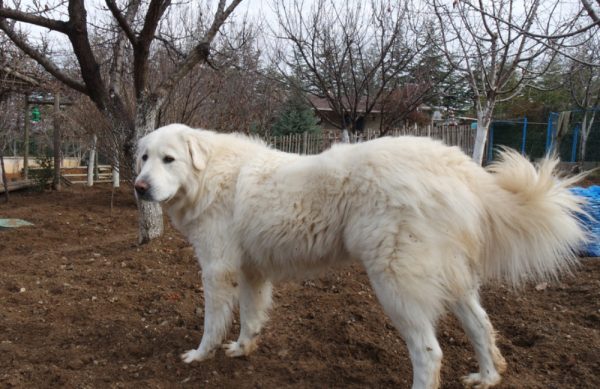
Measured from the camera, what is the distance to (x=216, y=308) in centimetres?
339

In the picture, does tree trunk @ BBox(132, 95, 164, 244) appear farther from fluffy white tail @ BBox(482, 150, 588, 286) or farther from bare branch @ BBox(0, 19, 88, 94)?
fluffy white tail @ BBox(482, 150, 588, 286)

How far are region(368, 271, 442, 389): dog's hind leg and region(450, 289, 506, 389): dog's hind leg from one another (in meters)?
0.46

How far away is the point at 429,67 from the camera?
8406 mm

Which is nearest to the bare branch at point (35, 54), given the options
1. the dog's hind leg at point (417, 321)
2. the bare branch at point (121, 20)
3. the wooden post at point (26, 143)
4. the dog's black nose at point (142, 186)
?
the bare branch at point (121, 20)

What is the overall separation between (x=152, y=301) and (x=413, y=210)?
9.98 feet

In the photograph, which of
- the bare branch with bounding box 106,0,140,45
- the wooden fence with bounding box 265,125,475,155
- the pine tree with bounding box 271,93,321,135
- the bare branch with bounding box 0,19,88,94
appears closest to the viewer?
the bare branch with bounding box 106,0,140,45

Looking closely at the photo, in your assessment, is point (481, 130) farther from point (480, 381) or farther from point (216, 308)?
point (216, 308)

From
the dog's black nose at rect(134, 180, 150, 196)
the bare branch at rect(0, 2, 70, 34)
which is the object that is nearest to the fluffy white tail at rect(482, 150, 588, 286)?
the dog's black nose at rect(134, 180, 150, 196)

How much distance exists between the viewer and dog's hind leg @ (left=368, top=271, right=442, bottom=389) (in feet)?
8.50

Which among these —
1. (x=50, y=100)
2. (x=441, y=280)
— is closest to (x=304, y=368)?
(x=441, y=280)

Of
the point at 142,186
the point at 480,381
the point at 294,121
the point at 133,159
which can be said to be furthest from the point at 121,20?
the point at 294,121

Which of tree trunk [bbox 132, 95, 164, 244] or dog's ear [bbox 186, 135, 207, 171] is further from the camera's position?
tree trunk [bbox 132, 95, 164, 244]

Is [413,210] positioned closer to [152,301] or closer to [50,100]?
[152,301]

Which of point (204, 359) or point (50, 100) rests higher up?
point (50, 100)
